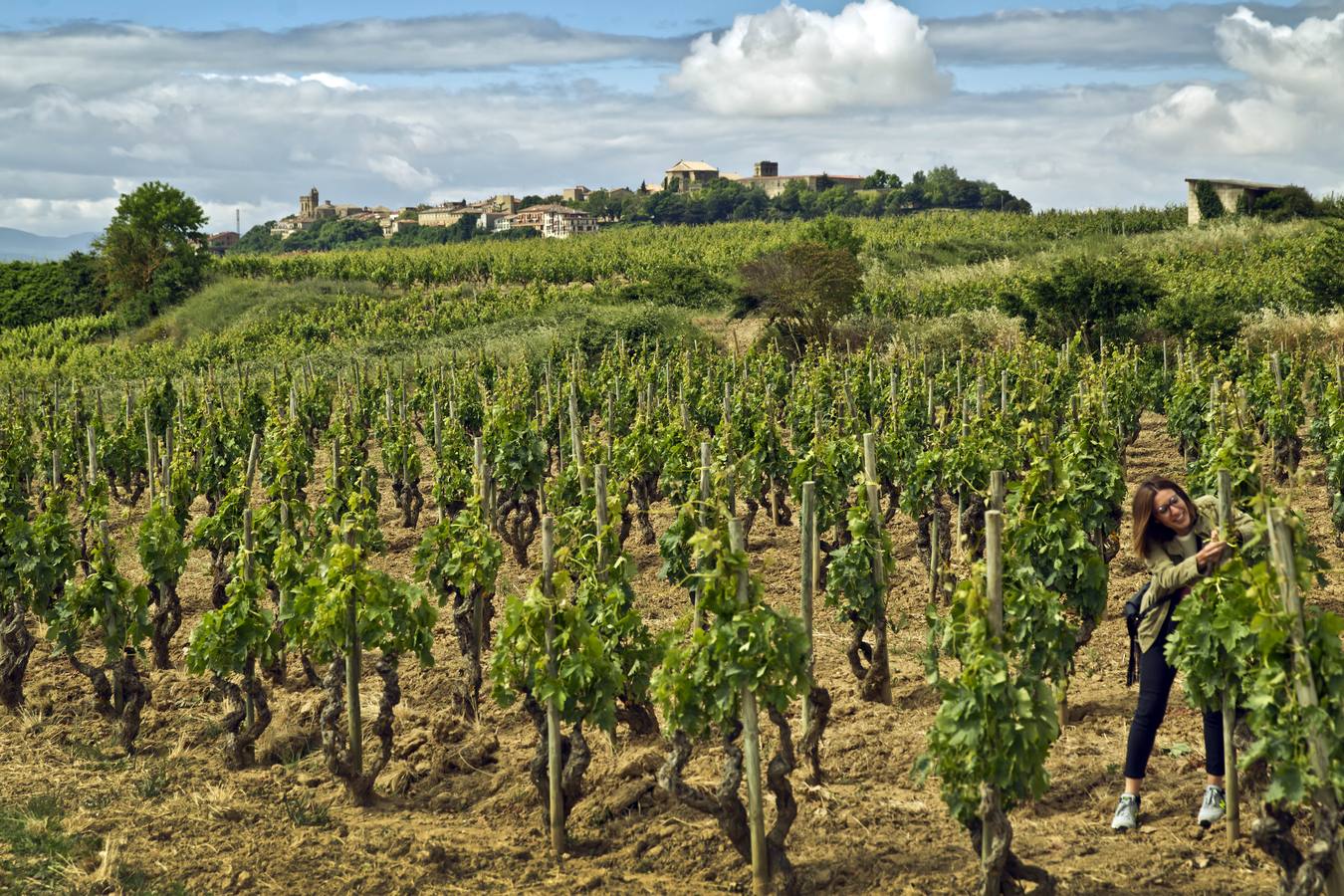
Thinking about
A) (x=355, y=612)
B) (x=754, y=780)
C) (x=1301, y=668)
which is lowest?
(x=754, y=780)

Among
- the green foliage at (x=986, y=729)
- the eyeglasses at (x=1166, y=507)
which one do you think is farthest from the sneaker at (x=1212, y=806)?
the eyeglasses at (x=1166, y=507)

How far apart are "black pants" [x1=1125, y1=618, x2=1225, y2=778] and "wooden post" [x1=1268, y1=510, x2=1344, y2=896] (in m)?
A: 1.10

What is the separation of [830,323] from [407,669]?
24.5 m

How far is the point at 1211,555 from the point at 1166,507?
1.04 feet

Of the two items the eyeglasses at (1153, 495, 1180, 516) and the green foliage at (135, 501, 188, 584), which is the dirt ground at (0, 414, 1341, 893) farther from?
the green foliage at (135, 501, 188, 584)

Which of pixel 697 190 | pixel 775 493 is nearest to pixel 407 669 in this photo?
pixel 775 493

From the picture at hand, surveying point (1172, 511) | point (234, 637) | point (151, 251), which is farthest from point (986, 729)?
point (151, 251)

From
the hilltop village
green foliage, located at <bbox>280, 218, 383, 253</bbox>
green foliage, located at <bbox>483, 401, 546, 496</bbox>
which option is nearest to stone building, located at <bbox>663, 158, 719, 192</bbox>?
the hilltop village

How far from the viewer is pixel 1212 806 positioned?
21.1 feet

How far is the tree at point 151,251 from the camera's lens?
182 feet

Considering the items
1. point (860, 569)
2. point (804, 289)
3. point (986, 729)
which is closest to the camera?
point (986, 729)

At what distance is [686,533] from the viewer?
369 inches

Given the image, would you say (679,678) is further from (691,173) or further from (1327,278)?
(691,173)

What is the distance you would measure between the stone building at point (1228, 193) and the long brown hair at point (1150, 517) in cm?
5554
